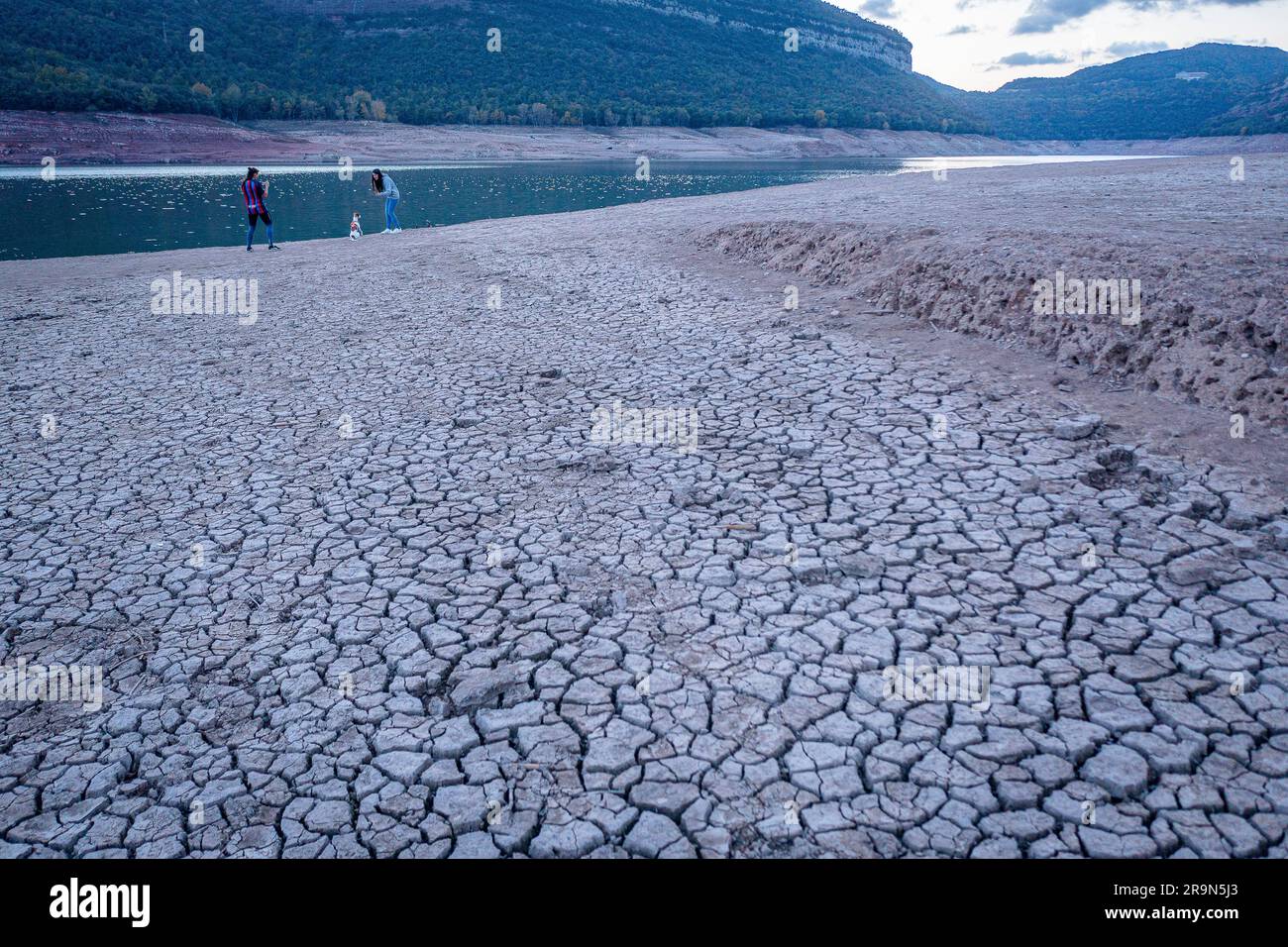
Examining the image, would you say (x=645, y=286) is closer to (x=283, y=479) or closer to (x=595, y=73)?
(x=283, y=479)

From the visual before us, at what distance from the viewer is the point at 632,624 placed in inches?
152

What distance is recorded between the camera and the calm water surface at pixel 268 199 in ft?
80.9

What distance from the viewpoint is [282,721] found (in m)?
3.28

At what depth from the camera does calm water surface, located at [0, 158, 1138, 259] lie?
80.9ft

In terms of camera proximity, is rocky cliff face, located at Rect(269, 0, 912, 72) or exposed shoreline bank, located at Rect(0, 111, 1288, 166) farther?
rocky cliff face, located at Rect(269, 0, 912, 72)

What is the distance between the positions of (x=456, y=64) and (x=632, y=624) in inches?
3708

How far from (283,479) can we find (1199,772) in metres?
5.38

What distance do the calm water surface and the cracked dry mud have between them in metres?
19.9

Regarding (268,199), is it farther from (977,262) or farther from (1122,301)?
(1122,301)

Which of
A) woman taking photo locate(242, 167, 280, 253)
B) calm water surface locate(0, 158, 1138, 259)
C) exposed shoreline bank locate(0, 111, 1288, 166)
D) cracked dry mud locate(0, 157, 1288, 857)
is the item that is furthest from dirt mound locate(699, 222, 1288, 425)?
exposed shoreline bank locate(0, 111, 1288, 166)

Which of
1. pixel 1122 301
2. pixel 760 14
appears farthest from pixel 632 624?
pixel 760 14

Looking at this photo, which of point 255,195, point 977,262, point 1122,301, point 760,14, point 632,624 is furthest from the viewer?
point 760,14

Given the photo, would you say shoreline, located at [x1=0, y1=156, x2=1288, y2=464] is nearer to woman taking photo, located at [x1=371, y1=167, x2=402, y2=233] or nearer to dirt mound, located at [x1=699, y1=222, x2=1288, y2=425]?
dirt mound, located at [x1=699, y1=222, x2=1288, y2=425]

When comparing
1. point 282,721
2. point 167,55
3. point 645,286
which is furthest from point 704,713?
point 167,55
